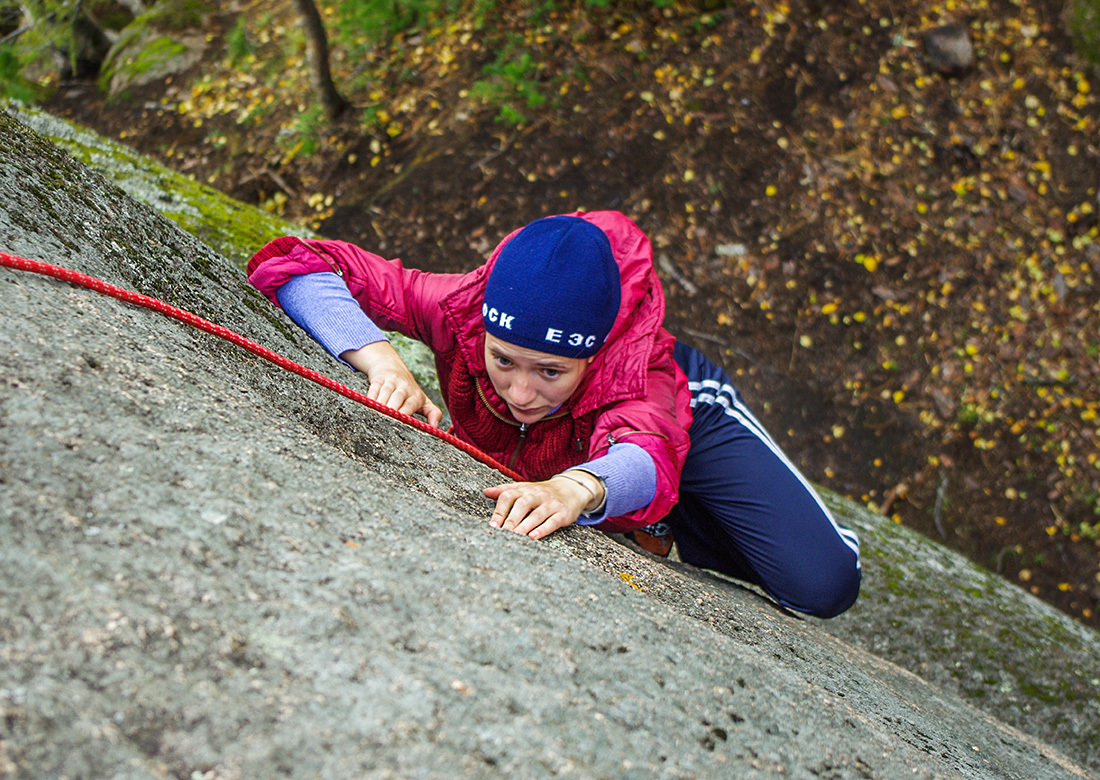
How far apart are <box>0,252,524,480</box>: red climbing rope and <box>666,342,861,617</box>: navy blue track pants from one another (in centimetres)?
156

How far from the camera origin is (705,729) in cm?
138

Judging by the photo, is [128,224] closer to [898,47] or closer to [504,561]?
[504,561]

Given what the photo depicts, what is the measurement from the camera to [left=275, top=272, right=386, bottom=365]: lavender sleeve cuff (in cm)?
260

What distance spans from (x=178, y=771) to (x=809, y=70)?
27.8ft

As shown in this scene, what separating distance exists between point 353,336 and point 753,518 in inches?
81.9

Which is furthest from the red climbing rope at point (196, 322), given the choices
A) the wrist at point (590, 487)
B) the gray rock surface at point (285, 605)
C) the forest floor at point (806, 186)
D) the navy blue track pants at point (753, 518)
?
the forest floor at point (806, 186)

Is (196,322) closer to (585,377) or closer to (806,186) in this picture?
(585,377)

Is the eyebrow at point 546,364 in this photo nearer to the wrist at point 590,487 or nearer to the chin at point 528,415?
the chin at point 528,415

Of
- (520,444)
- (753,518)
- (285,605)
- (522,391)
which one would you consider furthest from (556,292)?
(753,518)

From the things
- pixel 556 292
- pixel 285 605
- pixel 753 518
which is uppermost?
pixel 556 292

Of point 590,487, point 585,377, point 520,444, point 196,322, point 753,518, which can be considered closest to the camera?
point 196,322

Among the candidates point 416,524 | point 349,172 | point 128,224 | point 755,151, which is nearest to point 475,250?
point 349,172

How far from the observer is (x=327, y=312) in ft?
8.64

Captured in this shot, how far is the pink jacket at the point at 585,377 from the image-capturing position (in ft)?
8.75
